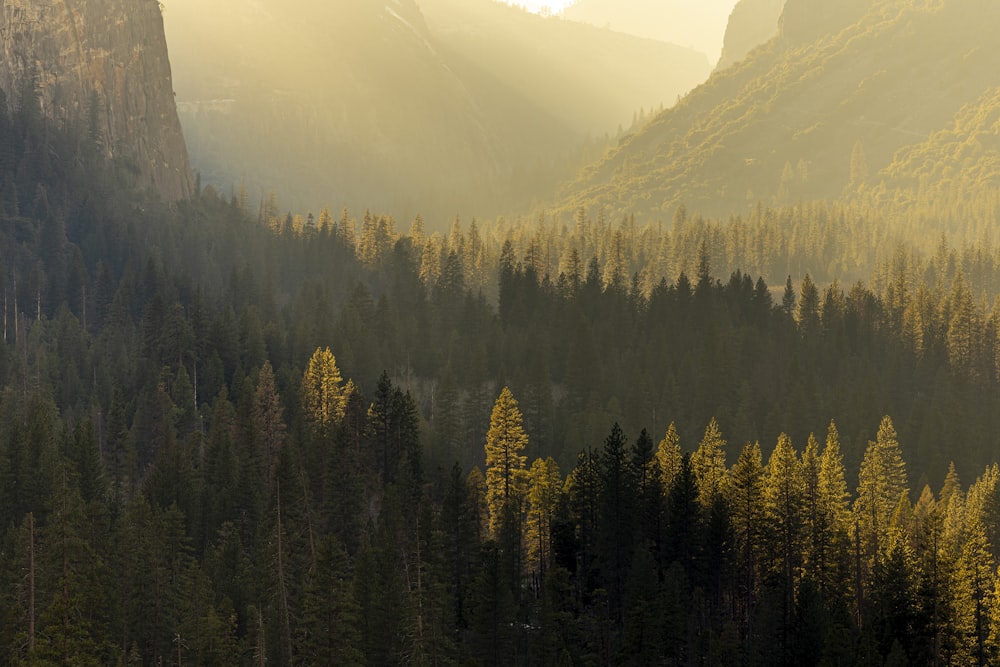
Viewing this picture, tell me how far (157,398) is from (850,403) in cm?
6626

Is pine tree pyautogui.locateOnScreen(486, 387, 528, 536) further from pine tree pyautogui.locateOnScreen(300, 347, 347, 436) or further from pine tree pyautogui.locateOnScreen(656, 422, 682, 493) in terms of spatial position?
pine tree pyautogui.locateOnScreen(300, 347, 347, 436)

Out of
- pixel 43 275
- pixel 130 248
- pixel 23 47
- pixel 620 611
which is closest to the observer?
pixel 620 611

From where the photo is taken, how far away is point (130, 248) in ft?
565

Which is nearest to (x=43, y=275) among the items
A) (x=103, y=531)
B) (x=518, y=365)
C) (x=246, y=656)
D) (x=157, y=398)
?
(x=157, y=398)

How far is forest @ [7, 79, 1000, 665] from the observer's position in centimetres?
7112

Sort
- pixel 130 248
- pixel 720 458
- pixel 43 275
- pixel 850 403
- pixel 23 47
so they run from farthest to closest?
pixel 23 47 < pixel 130 248 < pixel 43 275 < pixel 850 403 < pixel 720 458

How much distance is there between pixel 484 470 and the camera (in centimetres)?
11244

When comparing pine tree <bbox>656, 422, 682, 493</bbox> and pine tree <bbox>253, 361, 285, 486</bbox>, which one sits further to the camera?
pine tree <bbox>253, 361, 285, 486</bbox>

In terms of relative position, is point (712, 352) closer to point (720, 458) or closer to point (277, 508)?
point (720, 458)

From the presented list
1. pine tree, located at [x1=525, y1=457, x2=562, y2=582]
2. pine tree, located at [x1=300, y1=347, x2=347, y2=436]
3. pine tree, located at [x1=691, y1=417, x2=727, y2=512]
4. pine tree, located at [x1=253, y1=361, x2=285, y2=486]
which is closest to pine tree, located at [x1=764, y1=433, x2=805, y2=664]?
pine tree, located at [x1=691, y1=417, x2=727, y2=512]

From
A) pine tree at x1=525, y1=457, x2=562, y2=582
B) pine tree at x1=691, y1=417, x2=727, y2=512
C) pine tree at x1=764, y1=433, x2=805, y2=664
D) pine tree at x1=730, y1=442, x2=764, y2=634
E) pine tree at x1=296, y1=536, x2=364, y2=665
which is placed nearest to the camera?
pine tree at x1=296, y1=536, x2=364, y2=665

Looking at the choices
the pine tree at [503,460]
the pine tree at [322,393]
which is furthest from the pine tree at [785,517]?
the pine tree at [322,393]

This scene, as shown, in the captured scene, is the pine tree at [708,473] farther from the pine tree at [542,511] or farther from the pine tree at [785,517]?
the pine tree at [542,511]

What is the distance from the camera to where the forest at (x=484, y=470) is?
71.1m
